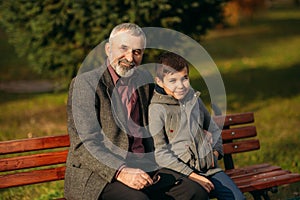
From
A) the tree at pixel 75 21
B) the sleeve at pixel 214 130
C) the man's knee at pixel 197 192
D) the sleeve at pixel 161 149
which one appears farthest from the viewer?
the tree at pixel 75 21

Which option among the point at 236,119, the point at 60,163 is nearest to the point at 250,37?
the point at 236,119

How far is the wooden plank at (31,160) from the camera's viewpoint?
15.4 feet

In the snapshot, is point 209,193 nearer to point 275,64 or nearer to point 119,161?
point 119,161

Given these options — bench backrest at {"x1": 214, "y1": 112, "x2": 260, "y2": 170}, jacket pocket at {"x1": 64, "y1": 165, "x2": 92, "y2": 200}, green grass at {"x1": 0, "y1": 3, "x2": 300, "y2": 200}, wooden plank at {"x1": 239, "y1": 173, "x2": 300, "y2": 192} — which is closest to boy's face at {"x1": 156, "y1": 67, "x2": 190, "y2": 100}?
jacket pocket at {"x1": 64, "y1": 165, "x2": 92, "y2": 200}

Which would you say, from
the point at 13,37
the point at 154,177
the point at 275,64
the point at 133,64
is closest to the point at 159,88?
the point at 133,64

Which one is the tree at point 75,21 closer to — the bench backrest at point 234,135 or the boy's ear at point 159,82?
the bench backrest at point 234,135

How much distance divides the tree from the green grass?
45.0 inches

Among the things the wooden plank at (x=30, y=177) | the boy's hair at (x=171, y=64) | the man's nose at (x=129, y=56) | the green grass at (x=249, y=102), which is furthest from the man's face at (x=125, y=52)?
the green grass at (x=249, y=102)

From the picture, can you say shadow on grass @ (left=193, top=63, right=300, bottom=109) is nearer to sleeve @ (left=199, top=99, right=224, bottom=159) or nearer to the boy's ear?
sleeve @ (left=199, top=99, right=224, bottom=159)

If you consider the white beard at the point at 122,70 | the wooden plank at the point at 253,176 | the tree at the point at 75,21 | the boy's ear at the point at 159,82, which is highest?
the white beard at the point at 122,70

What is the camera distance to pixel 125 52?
440 centimetres

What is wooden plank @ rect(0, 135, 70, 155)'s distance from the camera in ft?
15.3

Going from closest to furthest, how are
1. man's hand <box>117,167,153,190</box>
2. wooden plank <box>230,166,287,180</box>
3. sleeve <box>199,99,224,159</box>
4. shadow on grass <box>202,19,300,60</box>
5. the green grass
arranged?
man's hand <box>117,167,153,190</box>
sleeve <box>199,99,224,159</box>
wooden plank <box>230,166,287,180</box>
the green grass
shadow on grass <box>202,19,300,60</box>

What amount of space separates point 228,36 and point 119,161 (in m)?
26.3
